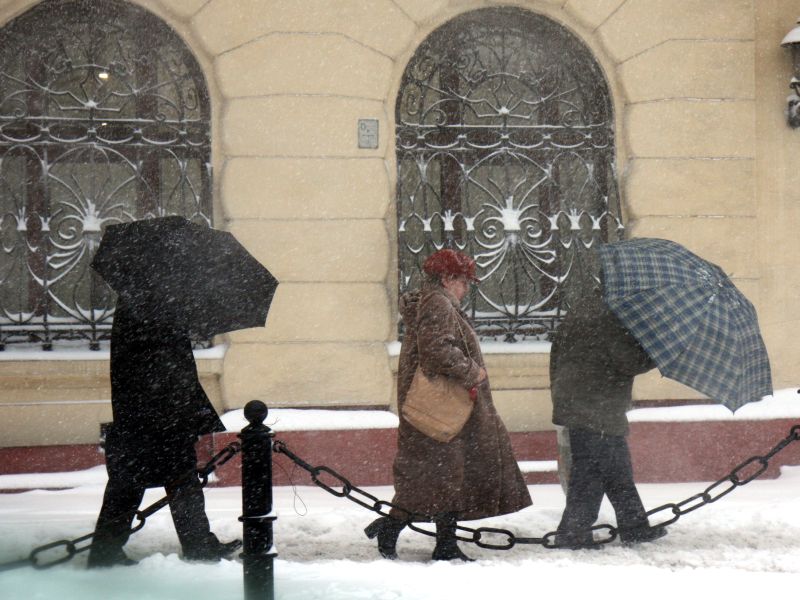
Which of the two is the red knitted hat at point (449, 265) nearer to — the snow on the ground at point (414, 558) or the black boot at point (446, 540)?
the black boot at point (446, 540)

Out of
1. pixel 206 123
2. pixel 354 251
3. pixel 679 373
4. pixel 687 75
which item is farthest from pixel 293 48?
pixel 679 373

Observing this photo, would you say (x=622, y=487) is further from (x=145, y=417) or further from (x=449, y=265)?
(x=145, y=417)

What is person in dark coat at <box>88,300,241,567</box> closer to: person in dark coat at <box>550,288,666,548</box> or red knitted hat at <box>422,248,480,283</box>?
red knitted hat at <box>422,248,480,283</box>

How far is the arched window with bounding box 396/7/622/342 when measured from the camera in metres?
7.36

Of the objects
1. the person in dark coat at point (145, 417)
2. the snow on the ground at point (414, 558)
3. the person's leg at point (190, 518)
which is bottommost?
the snow on the ground at point (414, 558)

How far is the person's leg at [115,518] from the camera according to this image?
180 inches

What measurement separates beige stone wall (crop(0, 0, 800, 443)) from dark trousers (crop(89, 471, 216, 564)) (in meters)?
2.23

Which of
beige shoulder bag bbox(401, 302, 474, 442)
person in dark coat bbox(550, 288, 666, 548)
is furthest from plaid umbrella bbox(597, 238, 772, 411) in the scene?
beige shoulder bag bbox(401, 302, 474, 442)

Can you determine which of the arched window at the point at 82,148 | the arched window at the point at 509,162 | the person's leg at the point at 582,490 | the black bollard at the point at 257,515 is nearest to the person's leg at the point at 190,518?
the black bollard at the point at 257,515

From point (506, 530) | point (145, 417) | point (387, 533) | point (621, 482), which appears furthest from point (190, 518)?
point (621, 482)

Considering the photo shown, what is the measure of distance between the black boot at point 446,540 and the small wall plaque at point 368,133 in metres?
3.07

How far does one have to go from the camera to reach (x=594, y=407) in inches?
197

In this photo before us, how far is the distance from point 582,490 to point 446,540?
28.5 inches

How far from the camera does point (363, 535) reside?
223 inches
